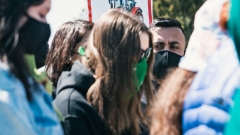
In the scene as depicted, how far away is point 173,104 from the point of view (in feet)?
8.19

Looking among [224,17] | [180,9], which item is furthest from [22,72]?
[180,9]

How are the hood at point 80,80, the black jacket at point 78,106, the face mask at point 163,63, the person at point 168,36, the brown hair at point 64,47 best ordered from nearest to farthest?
1. the black jacket at point 78,106
2. the hood at point 80,80
3. the brown hair at point 64,47
4. the face mask at point 163,63
5. the person at point 168,36

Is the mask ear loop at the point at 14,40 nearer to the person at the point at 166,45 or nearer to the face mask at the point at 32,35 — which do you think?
the face mask at the point at 32,35

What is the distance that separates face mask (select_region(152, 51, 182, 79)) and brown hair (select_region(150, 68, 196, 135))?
7.57 ft

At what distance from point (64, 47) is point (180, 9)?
26045 millimetres

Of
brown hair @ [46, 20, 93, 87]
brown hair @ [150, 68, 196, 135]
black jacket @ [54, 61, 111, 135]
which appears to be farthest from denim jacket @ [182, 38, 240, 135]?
brown hair @ [46, 20, 93, 87]

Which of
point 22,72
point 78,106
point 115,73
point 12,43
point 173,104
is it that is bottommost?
point 78,106

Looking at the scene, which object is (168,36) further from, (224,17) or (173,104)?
(224,17)

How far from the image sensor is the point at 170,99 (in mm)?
2512

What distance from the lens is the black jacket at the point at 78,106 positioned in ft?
10.8

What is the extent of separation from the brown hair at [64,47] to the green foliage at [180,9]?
2503cm

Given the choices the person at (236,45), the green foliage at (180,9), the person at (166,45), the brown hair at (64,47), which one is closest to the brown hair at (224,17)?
the person at (236,45)

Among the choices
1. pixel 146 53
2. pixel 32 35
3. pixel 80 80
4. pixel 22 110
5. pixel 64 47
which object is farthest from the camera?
pixel 64 47

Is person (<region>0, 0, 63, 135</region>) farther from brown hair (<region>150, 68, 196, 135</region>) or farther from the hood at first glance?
the hood
